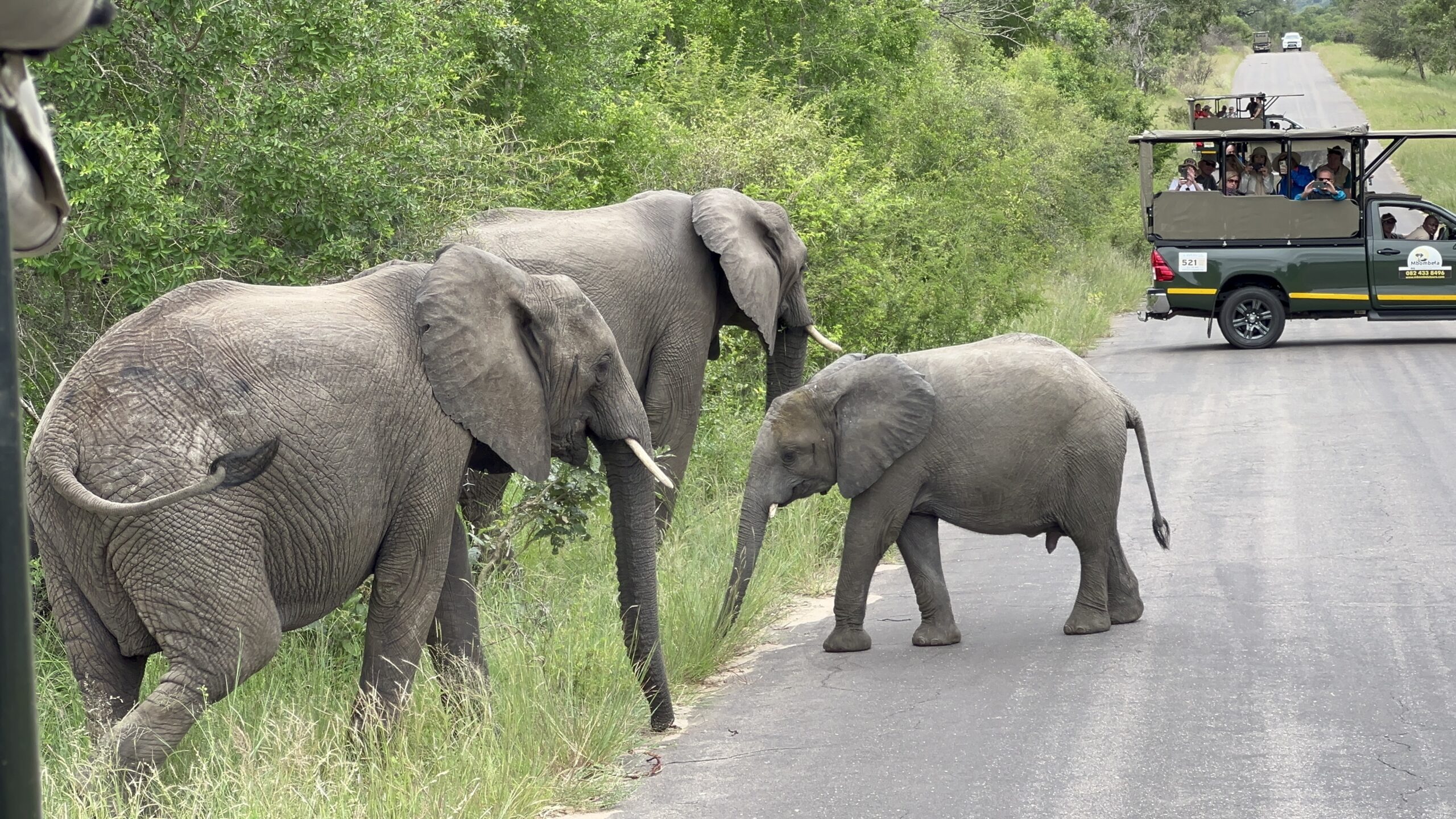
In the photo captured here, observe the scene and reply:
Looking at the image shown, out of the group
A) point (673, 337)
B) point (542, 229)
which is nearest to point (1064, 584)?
point (673, 337)

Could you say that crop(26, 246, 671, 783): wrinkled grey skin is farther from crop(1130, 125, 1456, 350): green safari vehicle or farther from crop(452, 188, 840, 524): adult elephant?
crop(1130, 125, 1456, 350): green safari vehicle

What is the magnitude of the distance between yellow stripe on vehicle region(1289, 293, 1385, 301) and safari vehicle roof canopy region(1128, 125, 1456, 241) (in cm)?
68

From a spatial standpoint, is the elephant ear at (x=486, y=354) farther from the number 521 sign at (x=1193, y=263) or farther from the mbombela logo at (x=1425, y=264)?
the mbombela logo at (x=1425, y=264)

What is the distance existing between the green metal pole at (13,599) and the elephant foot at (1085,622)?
672cm

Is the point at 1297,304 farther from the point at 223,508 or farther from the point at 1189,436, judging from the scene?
the point at 223,508

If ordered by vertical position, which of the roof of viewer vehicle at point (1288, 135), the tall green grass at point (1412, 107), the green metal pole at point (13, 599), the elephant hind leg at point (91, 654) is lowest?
the tall green grass at point (1412, 107)

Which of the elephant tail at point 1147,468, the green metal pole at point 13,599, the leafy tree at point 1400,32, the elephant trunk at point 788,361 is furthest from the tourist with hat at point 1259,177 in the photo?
the leafy tree at point 1400,32

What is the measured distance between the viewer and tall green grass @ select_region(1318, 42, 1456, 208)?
40.2 meters

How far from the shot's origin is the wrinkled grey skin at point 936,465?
7.82 metres

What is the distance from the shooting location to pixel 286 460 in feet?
16.8

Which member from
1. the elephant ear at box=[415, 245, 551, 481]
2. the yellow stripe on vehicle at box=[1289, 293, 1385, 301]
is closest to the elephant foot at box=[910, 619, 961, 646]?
the elephant ear at box=[415, 245, 551, 481]

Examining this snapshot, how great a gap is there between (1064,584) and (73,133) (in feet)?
18.4

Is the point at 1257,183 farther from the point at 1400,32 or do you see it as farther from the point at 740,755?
the point at 1400,32

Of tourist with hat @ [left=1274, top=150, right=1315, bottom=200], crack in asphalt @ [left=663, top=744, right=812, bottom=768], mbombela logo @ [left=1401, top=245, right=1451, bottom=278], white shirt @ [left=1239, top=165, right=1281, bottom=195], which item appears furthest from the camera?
white shirt @ [left=1239, top=165, right=1281, bottom=195]
